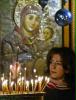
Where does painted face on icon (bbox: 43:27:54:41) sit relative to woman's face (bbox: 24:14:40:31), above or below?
below

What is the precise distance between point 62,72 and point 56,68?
7 cm

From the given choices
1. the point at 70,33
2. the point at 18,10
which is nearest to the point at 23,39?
the point at 18,10

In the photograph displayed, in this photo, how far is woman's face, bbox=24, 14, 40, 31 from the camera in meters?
3.82

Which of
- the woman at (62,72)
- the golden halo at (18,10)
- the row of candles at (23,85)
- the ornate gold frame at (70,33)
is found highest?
the golden halo at (18,10)

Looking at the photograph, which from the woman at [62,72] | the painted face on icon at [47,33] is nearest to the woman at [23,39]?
the painted face on icon at [47,33]

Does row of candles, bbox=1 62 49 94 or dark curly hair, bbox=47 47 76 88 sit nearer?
dark curly hair, bbox=47 47 76 88

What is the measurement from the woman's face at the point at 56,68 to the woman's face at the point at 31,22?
110 centimetres

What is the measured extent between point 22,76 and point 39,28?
0.64m

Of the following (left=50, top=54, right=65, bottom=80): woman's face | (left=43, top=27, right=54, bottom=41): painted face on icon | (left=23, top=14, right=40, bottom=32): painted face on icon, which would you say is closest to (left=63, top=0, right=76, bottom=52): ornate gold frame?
(left=43, top=27, right=54, bottom=41): painted face on icon

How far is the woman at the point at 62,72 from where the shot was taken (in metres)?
2.49

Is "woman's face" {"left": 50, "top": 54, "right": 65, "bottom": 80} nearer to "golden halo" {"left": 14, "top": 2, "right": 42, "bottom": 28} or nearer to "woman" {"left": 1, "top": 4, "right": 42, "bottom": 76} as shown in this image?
"woman" {"left": 1, "top": 4, "right": 42, "bottom": 76}

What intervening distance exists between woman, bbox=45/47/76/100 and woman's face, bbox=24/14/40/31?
1.10 metres

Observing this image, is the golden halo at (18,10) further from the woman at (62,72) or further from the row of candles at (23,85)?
the woman at (62,72)

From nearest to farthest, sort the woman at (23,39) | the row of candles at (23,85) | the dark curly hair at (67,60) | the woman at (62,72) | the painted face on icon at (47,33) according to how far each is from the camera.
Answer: the woman at (62,72) → the dark curly hair at (67,60) → the row of candles at (23,85) → the woman at (23,39) → the painted face on icon at (47,33)
